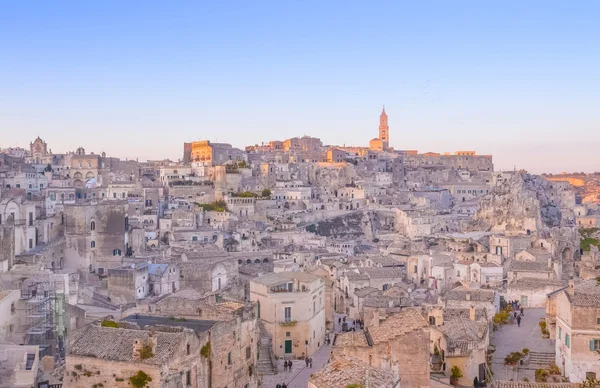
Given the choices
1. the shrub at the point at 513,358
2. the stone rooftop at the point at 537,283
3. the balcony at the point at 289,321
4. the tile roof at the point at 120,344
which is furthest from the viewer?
the stone rooftop at the point at 537,283

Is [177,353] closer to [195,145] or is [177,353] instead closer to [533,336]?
[533,336]

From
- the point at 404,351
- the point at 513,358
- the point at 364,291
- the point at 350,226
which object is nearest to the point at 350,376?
the point at 404,351

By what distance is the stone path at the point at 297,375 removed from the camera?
28.2 meters

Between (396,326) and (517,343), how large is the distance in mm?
10812

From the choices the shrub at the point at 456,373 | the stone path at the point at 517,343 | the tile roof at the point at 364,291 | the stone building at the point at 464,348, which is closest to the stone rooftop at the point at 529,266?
the stone path at the point at 517,343

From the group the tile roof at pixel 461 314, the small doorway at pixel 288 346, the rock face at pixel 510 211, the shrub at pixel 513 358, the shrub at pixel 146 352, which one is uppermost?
the rock face at pixel 510 211

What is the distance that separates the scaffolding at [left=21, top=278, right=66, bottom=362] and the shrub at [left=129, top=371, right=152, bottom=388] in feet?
22.4

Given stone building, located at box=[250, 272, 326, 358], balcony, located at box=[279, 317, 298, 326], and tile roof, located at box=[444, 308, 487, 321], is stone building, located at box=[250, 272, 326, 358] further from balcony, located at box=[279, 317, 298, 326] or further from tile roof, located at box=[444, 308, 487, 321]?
tile roof, located at box=[444, 308, 487, 321]

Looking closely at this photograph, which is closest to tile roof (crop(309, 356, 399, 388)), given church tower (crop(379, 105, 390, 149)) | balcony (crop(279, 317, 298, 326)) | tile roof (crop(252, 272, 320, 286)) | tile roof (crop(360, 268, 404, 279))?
balcony (crop(279, 317, 298, 326))

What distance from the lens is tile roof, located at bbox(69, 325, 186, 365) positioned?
1858cm

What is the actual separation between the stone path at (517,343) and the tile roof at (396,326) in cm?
551

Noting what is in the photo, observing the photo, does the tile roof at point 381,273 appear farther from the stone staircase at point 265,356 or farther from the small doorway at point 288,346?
the stone staircase at point 265,356

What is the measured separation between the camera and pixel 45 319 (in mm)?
26656

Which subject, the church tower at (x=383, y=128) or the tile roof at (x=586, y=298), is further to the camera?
the church tower at (x=383, y=128)
